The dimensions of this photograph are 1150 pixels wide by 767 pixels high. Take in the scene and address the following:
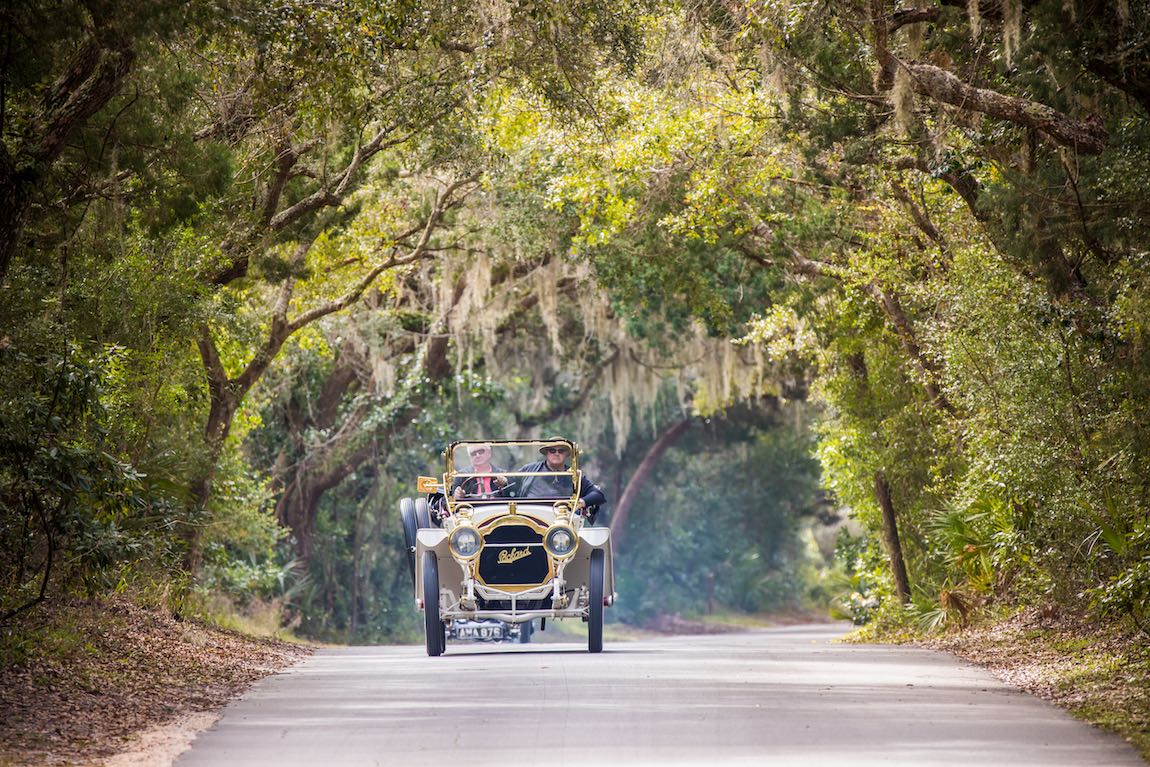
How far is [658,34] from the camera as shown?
20.1m

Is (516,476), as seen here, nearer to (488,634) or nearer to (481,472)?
A: (481,472)

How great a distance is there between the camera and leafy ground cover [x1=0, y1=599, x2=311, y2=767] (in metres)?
9.62

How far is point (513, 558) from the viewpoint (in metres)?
15.9

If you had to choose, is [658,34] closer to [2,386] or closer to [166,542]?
[166,542]

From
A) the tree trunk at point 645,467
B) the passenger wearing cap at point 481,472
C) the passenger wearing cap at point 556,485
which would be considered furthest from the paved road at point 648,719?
the tree trunk at point 645,467

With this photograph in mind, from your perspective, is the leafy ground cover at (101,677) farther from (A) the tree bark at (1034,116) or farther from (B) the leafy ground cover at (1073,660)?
(A) the tree bark at (1034,116)

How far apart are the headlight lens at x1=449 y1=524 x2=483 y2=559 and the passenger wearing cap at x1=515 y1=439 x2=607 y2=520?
134 cm

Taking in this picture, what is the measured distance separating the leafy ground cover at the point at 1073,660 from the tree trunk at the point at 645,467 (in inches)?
1013

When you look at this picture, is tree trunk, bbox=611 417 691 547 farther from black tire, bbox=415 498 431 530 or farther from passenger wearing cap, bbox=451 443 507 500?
black tire, bbox=415 498 431 530

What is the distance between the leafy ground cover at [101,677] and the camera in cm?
962

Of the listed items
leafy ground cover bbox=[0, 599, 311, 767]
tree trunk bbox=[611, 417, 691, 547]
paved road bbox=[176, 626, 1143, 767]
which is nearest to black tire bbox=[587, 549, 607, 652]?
paved road bbox=[176, 626, 1143, 767]

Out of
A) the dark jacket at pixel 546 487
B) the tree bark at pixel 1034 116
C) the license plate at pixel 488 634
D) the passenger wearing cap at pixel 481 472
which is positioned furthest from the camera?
the license plate at pixel 488 634

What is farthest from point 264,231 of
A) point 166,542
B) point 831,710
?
point 831,710

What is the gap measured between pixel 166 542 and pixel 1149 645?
9504mm
